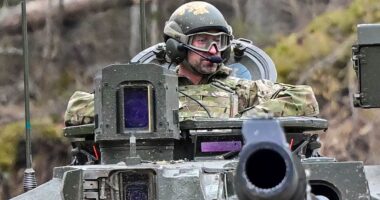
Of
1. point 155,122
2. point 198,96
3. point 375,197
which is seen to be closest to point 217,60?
point 198,96

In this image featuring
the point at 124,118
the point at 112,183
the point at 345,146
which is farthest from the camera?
the point at 345,146

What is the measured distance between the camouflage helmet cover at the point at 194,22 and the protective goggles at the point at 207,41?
37 mm

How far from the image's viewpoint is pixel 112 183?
9.62m

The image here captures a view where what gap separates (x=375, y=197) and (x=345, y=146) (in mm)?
15745

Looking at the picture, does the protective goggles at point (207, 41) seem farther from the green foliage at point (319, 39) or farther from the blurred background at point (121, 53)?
the green foliage at point (319, 39)

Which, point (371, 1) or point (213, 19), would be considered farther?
point (371, 1)

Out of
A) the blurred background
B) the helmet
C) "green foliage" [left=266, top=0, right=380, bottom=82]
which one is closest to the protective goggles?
the helmet

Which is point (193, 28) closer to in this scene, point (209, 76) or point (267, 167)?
point (209, 76)

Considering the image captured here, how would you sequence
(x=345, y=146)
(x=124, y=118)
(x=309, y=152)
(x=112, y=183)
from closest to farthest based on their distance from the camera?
(x=112, y=183) < (x=124, y=118) < (x=309, y=152) < (x=345, y=146)

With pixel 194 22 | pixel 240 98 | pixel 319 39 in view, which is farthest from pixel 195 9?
pixel 319 39

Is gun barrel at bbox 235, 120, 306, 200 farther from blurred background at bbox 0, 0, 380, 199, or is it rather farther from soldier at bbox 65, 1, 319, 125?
blurred background at bbox 0, 0, 380, 199

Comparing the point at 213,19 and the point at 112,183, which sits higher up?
the point at 213,19

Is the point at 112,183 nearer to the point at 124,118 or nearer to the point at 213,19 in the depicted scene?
the point at 124,118

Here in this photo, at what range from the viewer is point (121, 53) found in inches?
1086
